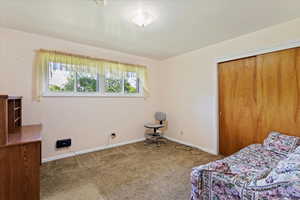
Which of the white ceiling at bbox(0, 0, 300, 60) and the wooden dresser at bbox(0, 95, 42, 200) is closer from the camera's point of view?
the wooden dresser at bbox(0, 95, 42, 200)

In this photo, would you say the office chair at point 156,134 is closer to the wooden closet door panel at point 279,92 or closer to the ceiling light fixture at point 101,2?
the wooden closet door panel at point 279,92

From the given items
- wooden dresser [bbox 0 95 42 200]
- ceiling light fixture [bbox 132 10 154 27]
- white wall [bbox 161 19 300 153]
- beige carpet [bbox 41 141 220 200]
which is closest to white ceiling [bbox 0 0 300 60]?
ceiling light fixture [bbox 132 10 154 27]

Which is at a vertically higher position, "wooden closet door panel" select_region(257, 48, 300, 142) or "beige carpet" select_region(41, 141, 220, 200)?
"wooden closet door panel" select_region(257, 48, 300, 142)

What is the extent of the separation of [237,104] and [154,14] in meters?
2.28

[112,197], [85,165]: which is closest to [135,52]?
[85,165]

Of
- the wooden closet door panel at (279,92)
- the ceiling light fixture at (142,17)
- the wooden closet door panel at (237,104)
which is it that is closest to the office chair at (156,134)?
the wooden closet door panel at (237,104)

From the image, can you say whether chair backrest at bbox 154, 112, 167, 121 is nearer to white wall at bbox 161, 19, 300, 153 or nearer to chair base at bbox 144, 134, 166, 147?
white wall at bbox 161, 19, 300, 153

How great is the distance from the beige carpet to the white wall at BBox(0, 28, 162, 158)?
48cm

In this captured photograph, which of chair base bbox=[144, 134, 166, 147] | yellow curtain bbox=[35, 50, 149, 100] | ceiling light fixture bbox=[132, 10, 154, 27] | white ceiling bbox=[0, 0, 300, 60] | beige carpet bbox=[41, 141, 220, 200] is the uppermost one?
white ceiling bbox=[0, 0, 300, 60]

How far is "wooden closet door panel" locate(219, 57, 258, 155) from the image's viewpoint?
2.62 meters

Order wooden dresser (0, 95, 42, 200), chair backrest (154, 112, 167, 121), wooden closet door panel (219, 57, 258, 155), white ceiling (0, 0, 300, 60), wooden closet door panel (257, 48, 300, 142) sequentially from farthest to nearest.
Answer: chair backrest (154, 112, 167, 121) → wooden closet door panel (219, 57, 258, 155) → wooden closet door panel (257, 48, 300, 142) → white ceiling (0, 0, 300, 60) → wooden dresser (0, 95, 42, 200)

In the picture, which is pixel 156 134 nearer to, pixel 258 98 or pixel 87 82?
pixel 87 82

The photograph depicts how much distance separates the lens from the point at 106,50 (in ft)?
11.4

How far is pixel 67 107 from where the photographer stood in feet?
9.82
